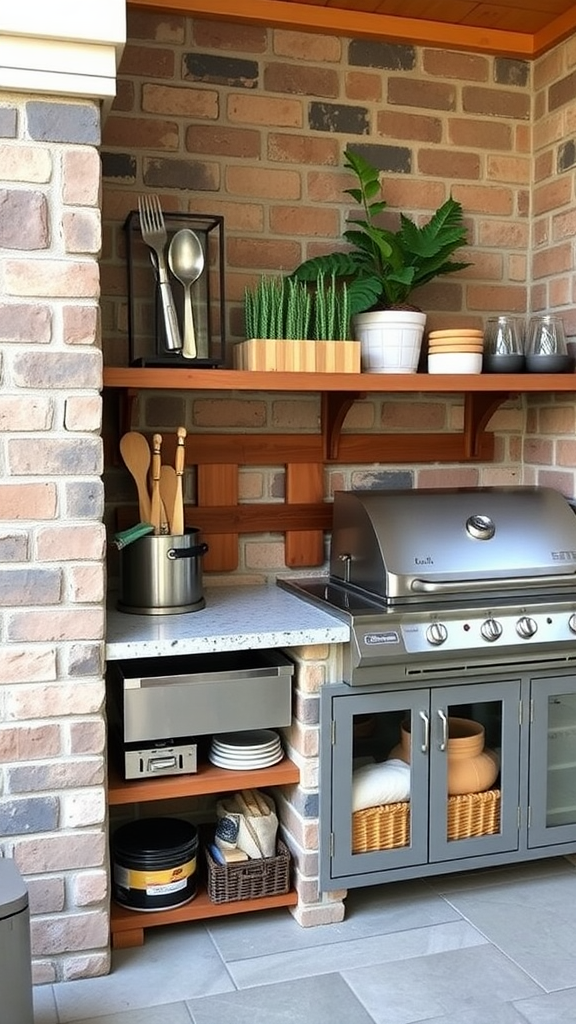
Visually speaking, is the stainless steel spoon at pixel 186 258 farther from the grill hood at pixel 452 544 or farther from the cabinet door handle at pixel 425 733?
the cabinet door handle at pixel 425 733

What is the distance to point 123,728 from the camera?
2104 mm

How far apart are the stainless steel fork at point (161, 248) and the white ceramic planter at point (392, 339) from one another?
50 centimetres

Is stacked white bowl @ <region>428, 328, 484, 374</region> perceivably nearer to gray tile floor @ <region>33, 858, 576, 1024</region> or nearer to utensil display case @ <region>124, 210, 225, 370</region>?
utensil display case @ <region>124, 210, 225, 370</region>

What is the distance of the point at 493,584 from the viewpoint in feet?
7.59

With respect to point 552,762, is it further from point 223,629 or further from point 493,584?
point 223,629

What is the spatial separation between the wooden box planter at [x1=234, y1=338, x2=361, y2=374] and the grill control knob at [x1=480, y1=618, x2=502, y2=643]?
0.67 m

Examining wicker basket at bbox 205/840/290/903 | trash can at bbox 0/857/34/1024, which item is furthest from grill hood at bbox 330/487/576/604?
trash can at bbox 0/857/34/1024

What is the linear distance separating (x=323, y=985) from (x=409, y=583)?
86 centimetres

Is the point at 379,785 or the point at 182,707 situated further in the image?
the point at 379,785

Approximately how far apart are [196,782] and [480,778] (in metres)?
0.68

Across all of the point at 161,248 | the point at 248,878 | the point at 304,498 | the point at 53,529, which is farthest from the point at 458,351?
the point at 248,878

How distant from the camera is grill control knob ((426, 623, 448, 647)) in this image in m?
2.18

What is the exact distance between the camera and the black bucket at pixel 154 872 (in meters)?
2.19

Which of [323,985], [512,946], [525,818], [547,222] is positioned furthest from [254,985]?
[547,222]
